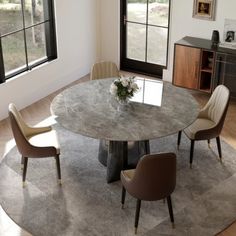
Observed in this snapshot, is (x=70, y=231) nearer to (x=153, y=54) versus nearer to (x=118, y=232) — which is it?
(x=118, y=232)

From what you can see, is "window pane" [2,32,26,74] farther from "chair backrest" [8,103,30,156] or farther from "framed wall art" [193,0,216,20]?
"framed wall art" [193,0,216,20]

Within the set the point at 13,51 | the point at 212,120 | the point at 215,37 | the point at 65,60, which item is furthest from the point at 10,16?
the point at 212,120

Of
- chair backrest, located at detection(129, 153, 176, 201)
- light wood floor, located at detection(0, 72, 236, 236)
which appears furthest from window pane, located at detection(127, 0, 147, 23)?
chair backrest, located at detection(129, 153, 176, 201)

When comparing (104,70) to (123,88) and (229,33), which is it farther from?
(229,33)

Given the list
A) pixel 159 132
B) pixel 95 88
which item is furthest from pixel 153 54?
pixel 159 132

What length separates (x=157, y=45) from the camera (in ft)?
24.9

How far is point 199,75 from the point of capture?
6.82 meters

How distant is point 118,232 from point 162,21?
394 centimetres

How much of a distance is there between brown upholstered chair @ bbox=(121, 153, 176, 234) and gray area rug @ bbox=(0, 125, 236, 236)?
0.86 ft

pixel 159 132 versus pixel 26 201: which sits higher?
pixel 159 132

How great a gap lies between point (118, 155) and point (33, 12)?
2.82 metres

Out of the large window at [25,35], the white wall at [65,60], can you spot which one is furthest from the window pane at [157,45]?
the large window at [25,35]

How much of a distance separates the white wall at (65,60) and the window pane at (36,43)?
0.62 feet

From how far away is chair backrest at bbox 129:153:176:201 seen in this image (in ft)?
13.5
